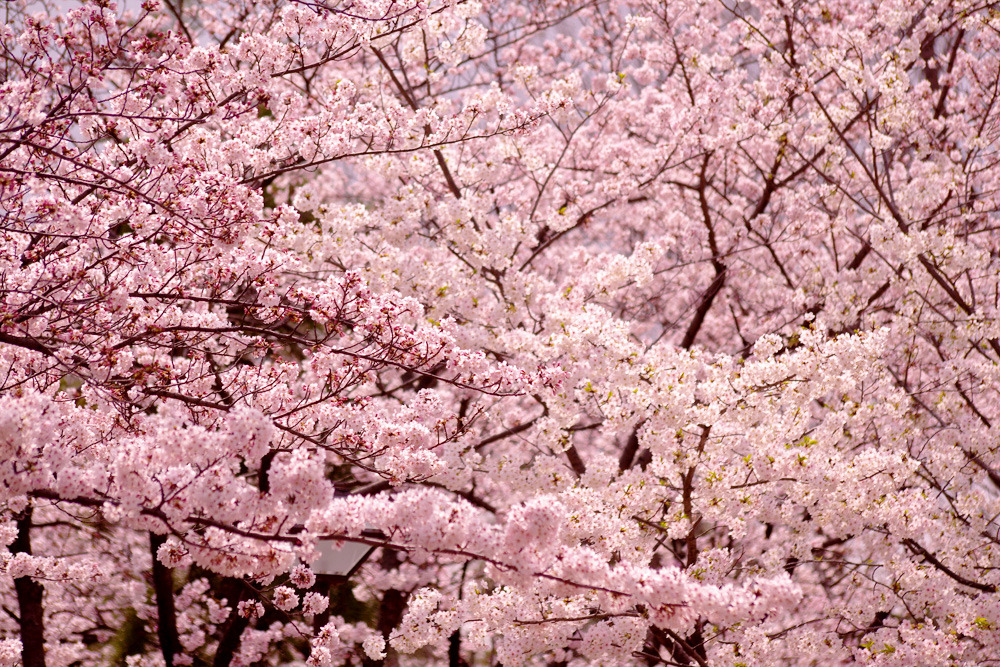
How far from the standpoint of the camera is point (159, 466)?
139 inches

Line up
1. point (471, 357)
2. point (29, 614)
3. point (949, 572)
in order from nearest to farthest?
1. point (471, 357)
2. point (949, 572)
3. point (29, 614)

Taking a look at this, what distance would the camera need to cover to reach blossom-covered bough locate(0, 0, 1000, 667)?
3646 mm

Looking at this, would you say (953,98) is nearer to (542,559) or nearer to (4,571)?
(542,559)

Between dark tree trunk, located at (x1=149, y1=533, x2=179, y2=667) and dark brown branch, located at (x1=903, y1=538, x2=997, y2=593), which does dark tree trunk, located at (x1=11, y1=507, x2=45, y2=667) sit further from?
dark brown branch, located at (x1=903, y1=538, x2=997, y2=593)

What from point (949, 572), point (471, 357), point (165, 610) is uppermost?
point (471, 357)

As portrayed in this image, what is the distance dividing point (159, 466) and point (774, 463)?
442 centimetres

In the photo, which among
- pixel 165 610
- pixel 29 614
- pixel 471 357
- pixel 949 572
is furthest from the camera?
pixel 165 610

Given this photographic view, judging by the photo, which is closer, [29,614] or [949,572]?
[949,572]

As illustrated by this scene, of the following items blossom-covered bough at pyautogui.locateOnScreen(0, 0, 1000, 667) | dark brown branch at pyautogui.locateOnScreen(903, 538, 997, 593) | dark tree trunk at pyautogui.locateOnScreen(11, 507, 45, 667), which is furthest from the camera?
dark tree trunk at pyautogui.locateOnScreen(11, 507, 45, 667)

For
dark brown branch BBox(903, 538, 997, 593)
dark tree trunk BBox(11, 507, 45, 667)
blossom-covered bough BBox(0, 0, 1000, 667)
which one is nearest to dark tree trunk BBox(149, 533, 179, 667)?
blossom-covered bough BBox(0, 0, 1000, 667)

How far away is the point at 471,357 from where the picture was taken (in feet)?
16.6

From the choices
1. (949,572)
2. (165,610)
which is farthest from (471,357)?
(165,610)

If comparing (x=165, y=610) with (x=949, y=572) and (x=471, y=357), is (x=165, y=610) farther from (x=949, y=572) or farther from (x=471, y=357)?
(x=949, y=572)

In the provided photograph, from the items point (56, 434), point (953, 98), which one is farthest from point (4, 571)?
point (953, 98)
